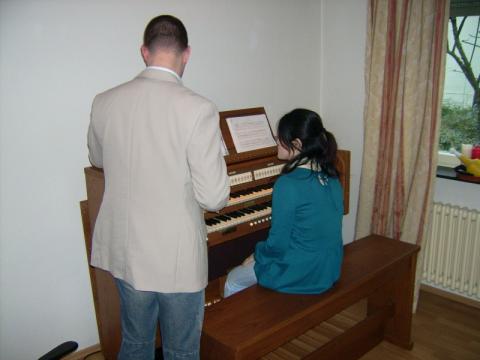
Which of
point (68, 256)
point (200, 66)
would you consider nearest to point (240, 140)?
point (200, 66)

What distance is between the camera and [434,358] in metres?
2.30

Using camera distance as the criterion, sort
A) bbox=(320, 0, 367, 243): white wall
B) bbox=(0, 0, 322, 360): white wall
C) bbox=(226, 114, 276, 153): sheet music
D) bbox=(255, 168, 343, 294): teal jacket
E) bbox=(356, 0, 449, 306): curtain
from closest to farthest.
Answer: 1. bbox=(255, 168, 343, 294): teal jacket
2. bbox=(0, 0, 322, 360): white wall
3. bbox=(226, 114, 276, 153): sheet music
4. bbox=(356, 0, 449, 306): curtain
5. bbox=(320, 0, 367, 243): white wall

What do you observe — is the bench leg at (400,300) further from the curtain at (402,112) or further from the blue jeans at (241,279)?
the blue jeans at (241,279)

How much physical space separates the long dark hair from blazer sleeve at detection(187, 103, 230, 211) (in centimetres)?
42

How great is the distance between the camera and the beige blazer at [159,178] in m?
1.40

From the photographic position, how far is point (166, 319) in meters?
1.59

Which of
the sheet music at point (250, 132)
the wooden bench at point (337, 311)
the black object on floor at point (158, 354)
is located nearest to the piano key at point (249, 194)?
the sheet music at point (250, 132)

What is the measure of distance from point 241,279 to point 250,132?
0.84 metres

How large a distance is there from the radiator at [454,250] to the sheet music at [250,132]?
3.81 feet

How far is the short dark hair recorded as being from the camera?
144cm

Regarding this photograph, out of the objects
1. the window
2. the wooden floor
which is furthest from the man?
the window

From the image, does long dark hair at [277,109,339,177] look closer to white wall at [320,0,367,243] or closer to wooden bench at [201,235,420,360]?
wooden bench at [201,235,420,360]

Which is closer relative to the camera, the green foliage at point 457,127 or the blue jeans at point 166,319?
the blue jeans at point 166,319

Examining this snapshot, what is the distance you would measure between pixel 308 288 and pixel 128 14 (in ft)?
5.15
